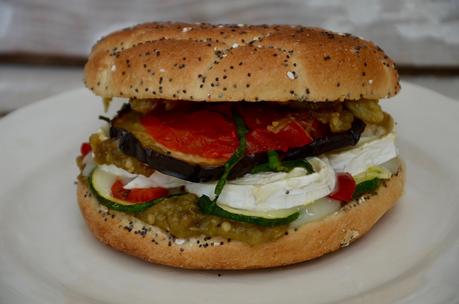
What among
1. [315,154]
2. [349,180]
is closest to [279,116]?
[315,154]

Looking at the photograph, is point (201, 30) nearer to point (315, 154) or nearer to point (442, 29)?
point (315, 154)

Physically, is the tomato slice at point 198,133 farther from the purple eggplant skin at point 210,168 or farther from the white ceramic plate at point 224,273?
the white ceramic plate at point 224,273

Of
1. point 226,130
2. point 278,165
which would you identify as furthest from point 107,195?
point 278,165

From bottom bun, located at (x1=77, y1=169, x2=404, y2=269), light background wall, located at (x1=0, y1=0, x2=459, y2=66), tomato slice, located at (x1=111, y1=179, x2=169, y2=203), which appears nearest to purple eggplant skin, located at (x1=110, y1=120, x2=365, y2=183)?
tomato slice, located at (x1=111, y1=179, x2=169, y2=203)

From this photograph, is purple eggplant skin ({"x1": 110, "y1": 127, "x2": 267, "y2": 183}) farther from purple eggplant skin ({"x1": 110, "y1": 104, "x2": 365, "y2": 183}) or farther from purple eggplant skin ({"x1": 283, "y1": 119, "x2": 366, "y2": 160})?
purple eggplant skin ({"x1": 283, "y1": 119, "x2": 366, "y2": 160})

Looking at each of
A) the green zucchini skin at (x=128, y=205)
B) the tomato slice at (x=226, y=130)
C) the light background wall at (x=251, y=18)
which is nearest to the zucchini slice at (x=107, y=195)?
the green zucchini skin at (x=128, y=205)

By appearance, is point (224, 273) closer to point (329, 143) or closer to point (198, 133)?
point (198, 133)
